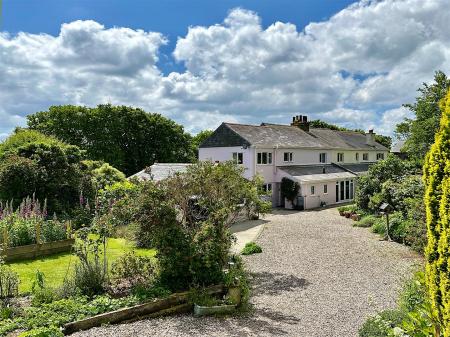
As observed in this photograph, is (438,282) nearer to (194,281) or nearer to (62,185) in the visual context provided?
(194,281)

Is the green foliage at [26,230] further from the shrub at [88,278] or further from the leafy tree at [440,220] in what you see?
the leafy tree at [440,220]

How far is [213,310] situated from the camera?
9562 mm

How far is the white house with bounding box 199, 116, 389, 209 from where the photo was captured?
34938 millimetres

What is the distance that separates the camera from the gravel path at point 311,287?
8.67 meters

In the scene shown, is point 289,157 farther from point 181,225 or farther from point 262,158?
point 181,225

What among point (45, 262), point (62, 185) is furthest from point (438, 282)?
point (62, 185)

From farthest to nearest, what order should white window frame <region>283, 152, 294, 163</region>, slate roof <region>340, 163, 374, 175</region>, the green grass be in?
slate roof <region>340, 163, 374, 175</region>, white window frame <region>283, 152, 294, 163</region>, the green grass

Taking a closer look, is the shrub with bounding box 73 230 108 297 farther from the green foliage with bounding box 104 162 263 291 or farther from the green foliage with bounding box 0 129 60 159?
the green foliage with bounding box 0 129 60 159

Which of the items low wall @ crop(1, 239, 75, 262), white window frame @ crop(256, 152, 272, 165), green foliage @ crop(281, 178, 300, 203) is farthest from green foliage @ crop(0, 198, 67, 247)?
green foliage @ crop(281, 178, 300, 203)

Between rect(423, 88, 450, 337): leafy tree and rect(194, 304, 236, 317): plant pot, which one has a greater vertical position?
rect(423, 88, 450, 337): leafy tree

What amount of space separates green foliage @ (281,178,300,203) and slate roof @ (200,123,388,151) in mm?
3565

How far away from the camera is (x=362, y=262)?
52.1 ft

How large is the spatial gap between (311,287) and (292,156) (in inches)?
1057

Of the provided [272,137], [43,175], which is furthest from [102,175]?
[272,137]
